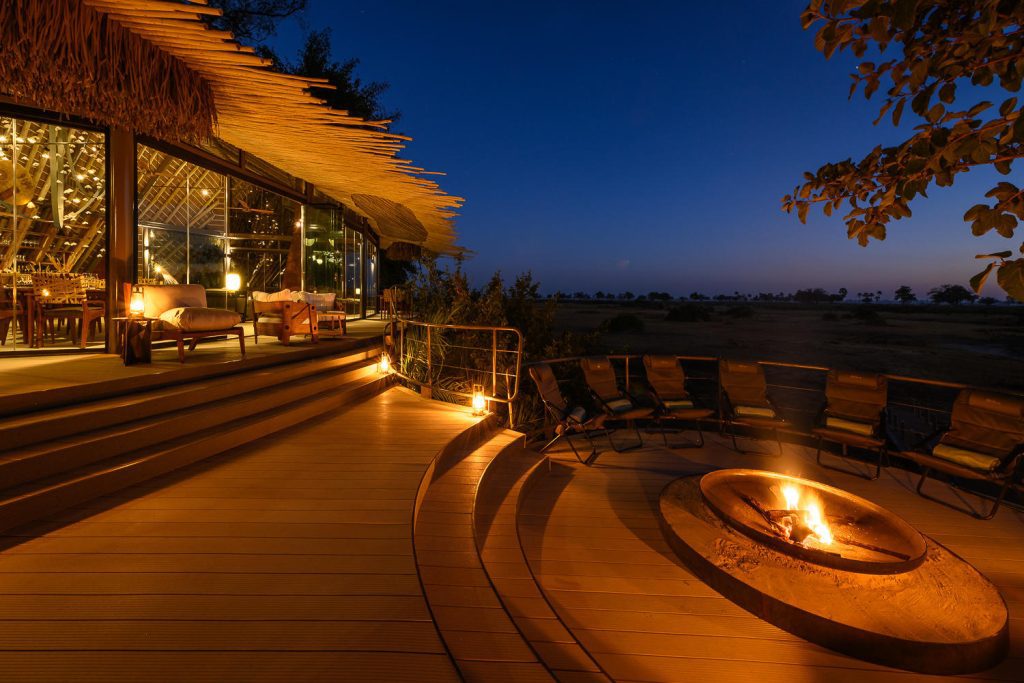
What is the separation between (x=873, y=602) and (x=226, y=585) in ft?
10.4

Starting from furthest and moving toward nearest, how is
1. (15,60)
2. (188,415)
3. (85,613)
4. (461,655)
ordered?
(188,415) → (15,60) → (85,613) → (461,655)

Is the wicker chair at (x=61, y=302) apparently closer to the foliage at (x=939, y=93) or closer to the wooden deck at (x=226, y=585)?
the wooden deck at (x=226, y=585)

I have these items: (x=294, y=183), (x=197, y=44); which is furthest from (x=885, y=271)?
(x=197, y=44)

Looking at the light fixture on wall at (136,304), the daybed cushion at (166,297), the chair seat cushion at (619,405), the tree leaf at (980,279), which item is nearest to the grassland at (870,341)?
the chair seat cushion at (619,405)

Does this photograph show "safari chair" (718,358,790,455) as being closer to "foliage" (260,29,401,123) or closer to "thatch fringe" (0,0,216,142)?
"thatch fringe" (0,0,216,142)

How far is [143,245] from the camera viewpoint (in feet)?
28.7

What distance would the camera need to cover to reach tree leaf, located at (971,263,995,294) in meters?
1.14

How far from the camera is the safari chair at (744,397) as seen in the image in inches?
209

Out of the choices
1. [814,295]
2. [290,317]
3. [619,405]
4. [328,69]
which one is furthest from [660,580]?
[814,295]

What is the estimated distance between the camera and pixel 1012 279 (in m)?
1.11

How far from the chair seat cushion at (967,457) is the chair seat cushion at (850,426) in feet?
1.85

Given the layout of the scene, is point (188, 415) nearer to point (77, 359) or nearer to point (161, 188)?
point (77, 359)

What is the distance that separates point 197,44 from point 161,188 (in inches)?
211

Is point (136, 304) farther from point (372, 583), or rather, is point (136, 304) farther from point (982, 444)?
point (982, 444)
